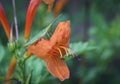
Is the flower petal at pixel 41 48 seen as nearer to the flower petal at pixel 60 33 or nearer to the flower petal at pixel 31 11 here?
the flower petal at pixel 60 33

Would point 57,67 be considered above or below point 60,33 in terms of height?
below

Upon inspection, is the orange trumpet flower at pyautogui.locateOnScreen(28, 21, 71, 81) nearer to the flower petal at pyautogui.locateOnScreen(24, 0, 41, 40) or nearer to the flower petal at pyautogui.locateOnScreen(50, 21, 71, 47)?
the flower petal at pyautogui.locateOnScreen(50, 21, 71, 47)

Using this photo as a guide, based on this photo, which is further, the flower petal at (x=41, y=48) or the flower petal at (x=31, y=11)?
the flower petal at (x=31, y=11)

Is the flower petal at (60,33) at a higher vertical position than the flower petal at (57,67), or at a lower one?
higher

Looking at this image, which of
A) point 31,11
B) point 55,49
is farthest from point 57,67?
point 31,11

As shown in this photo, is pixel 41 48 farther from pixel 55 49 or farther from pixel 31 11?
pixel 31 11

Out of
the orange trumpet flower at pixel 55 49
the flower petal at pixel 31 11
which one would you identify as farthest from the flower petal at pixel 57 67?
the flower petal at pixel 31 11

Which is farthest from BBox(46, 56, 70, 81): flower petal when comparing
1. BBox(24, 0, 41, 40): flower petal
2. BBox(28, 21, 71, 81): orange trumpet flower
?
BBox(24, 0, 41, 40): flower petal
